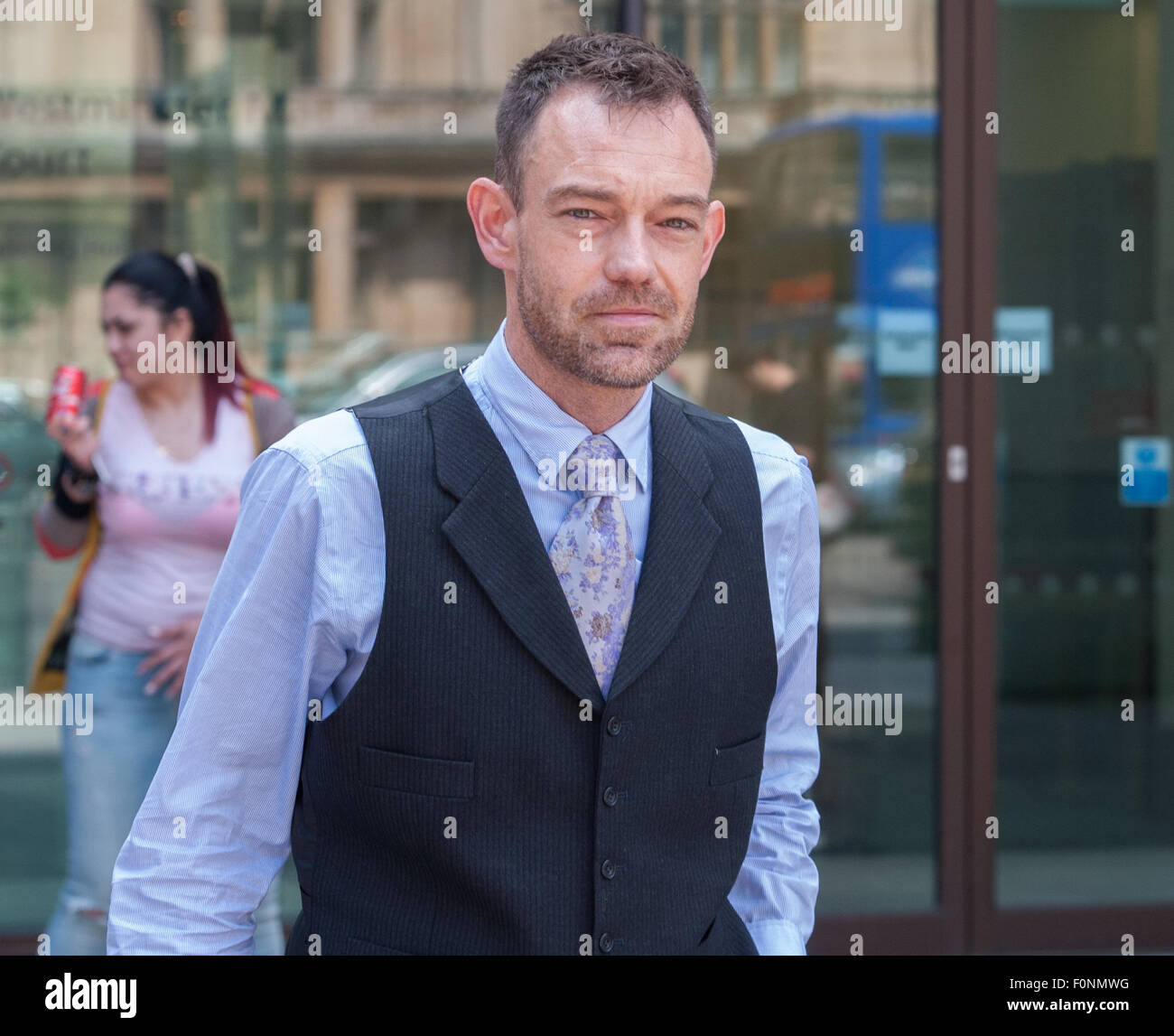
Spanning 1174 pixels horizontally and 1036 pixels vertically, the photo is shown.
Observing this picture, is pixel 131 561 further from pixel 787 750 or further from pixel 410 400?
pixel 787 750

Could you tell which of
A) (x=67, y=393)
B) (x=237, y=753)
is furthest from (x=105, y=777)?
(x=237, y=753)

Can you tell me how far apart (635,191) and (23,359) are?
3.66m

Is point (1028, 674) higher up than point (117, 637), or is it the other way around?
point (117, 637)

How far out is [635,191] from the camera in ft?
5.06

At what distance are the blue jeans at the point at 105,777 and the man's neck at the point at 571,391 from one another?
7.29 feet

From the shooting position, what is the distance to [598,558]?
65.6 inches

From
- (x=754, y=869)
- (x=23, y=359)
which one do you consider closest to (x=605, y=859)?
(x=754, y=869)

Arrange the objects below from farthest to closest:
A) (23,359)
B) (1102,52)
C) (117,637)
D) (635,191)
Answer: (1102,52) → (23,359) → (117,637) → (635,191)

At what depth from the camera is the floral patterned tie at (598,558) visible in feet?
5.33

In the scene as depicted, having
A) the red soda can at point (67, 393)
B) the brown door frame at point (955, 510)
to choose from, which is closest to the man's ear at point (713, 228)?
the red soda can at point (67, 393)

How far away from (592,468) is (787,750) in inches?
17.6

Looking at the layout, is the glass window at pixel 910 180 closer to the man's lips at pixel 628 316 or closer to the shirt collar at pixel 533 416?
the shirt collar at pixel 533 416

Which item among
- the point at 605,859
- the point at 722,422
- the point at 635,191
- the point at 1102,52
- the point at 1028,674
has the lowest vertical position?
the point at 1028,674
